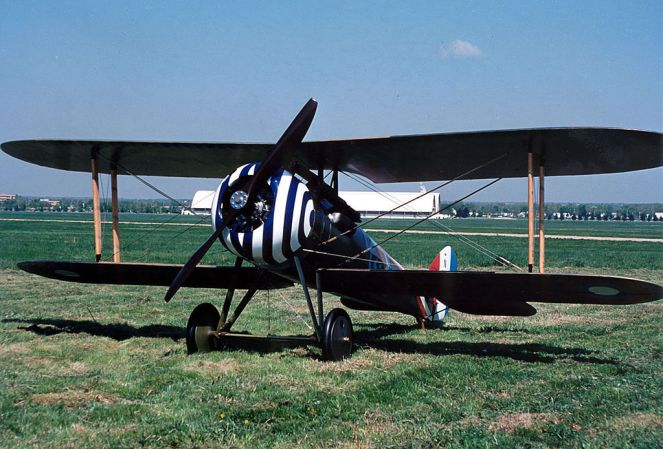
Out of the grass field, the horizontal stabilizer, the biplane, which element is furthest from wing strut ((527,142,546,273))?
the horizontal stabilizer

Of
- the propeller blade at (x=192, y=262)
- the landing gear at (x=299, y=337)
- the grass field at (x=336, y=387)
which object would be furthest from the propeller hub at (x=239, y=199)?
the grass field at (x=336, y=387)

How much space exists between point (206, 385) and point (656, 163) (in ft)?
18.8

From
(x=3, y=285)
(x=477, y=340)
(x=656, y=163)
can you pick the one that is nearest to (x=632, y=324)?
(x=477, y=340)

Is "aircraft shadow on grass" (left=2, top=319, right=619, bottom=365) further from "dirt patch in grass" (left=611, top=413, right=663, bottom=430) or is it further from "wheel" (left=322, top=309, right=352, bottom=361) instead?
"dirt patch in grass" (left=611, top=413, right=663, bottom=430)

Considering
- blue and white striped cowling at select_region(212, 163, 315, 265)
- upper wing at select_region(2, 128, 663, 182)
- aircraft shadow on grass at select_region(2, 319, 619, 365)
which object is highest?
upper wing at select_region(2, 128, 663, 182)

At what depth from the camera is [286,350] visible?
8641 mm

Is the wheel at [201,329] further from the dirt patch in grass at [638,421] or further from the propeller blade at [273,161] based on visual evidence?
the dirt patch in grass at [638,421]

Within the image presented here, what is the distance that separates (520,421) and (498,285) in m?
2.76

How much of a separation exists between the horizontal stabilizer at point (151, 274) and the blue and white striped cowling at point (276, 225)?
1328mm

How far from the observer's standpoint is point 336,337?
312 inches

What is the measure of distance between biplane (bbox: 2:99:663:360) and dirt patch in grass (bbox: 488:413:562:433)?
2.32 metres

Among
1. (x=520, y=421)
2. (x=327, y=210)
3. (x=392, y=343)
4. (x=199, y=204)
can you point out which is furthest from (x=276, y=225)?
(x=199, y=204)

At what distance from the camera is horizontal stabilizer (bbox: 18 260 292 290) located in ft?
30.3

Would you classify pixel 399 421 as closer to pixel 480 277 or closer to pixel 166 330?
pixel 480 277
